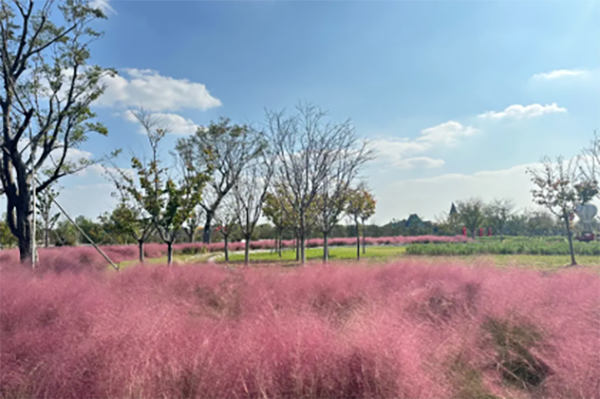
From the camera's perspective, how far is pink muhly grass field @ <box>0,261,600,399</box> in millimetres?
2676

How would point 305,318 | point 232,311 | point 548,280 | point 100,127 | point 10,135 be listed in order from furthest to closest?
point 100,127 → point 10,135 → point 548,280 → point 232,311 → point 305,318

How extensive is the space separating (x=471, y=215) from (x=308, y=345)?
3666cm

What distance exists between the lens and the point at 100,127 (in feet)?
41.8

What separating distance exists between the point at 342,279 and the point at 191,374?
3993 millimetres

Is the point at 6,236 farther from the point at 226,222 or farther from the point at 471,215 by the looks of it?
the point at 471,215

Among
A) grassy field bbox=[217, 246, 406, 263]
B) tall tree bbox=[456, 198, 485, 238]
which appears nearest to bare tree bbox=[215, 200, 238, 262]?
grassy field bbox=[217, 246, 406, 263]

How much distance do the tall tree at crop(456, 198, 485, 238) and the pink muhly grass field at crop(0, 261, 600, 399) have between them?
105 feet

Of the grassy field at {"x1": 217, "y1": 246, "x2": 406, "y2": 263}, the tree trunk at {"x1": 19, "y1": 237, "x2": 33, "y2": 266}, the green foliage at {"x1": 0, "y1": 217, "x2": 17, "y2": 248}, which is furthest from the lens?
the green foliage at {"x1": 0, "y1": 217, "x2": 17, "y2": 248}

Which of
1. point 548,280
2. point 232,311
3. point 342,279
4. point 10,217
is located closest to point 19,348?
point 232,311

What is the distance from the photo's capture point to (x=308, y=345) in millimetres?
2908

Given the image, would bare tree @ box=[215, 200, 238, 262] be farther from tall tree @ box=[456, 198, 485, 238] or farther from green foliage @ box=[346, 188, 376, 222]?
tall tree @ box=[456, 198, 485, 238]

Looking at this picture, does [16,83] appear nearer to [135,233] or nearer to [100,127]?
[100,127]

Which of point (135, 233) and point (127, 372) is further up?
point (135, 233)

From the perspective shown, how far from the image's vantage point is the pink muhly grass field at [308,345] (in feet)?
8.78
